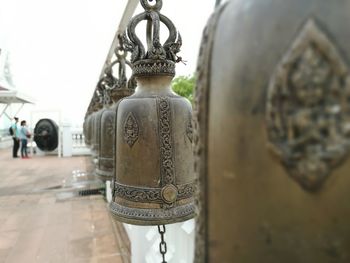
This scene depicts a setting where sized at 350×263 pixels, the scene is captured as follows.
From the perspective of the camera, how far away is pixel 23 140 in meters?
10.9

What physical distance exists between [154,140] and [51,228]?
10.3ft

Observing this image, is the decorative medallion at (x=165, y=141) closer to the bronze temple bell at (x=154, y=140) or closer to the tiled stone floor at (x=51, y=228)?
the bronze temple bell at (x=154, y=140)

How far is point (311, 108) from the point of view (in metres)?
0.31

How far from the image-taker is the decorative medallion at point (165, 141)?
106 centimetres

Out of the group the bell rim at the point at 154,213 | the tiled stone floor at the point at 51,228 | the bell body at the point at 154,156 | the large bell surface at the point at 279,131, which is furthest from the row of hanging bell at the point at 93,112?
the large bell surface at the point at 279,131

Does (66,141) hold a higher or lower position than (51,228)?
higher

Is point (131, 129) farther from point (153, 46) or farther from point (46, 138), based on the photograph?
point (46, 138)

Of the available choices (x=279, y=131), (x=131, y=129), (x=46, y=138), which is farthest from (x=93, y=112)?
(x=46, y=138)

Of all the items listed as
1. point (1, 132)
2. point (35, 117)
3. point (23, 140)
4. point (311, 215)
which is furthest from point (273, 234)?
point (1, 132)

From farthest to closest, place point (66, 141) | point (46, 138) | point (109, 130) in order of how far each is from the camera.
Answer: point (46, 138), point (66, 141), point (109, 130)

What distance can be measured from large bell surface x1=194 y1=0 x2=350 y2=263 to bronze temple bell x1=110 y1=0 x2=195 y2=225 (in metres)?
0.62

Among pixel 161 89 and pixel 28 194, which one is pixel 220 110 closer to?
pixel 161 89

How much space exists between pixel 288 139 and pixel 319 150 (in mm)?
28

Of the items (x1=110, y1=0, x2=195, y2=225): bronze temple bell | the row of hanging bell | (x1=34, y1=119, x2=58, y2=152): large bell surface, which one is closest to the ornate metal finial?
(x1=110, y1=0, x2=195, y2=225): bronze temple bell
